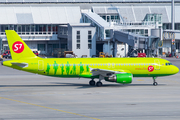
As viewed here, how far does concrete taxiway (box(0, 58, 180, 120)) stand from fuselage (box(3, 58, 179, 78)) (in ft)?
7.36

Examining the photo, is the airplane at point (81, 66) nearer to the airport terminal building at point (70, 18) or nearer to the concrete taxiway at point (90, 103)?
the concrete taxiway at point (90, 103)

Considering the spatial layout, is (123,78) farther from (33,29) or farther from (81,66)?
(33,29)

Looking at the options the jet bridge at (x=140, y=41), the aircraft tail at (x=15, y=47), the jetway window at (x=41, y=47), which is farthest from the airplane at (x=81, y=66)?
the jetway window at (x=41, y=47)

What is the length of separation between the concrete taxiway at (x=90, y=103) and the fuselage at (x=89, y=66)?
224 cm

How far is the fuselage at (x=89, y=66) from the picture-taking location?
41.9m

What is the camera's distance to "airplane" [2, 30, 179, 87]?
41.8 metres

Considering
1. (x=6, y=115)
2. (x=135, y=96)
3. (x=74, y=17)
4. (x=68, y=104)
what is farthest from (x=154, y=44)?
(x=6, y=115)

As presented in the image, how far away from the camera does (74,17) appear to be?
414 feet

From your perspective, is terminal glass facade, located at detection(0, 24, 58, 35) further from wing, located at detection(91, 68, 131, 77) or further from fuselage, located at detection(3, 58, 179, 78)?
wing, located at detection(91, 68, 131, 77)

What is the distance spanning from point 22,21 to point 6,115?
99567 mm

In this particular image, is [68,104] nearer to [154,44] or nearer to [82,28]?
[154,44]

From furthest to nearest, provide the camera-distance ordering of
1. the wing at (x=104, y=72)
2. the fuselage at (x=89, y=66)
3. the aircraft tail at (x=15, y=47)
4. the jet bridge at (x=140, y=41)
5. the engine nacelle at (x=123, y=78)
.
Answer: the jet bridge at (x=140, y=41) → the aircraft tail at (x=15, y=47) → the fuselage at (x=89, y=66) → the wing at (x=104, y=72) → the engine nacelle at (x=123, y=78)

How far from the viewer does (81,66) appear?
4228 cm

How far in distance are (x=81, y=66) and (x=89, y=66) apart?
1.07 meters
